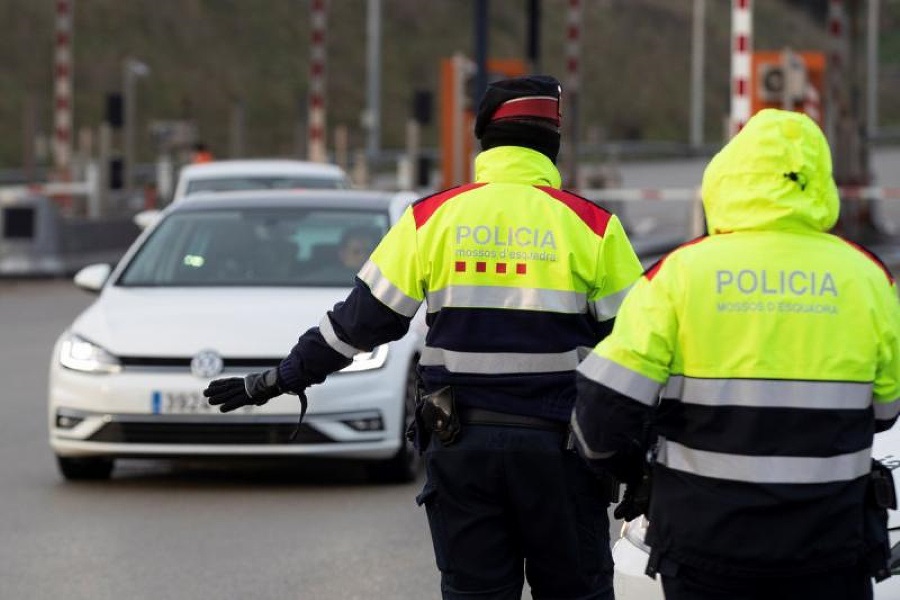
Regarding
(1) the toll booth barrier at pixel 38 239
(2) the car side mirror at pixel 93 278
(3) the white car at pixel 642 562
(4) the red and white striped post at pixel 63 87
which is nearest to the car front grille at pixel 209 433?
(2) the car side mirror at pixel 93 278

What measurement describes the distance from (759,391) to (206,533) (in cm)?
505

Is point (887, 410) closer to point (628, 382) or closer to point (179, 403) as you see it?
point (628, 382)

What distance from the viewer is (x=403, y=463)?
10.0 meters

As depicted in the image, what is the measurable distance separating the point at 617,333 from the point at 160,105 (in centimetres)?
6236

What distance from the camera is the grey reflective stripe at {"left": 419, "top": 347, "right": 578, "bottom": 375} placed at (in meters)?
5.04

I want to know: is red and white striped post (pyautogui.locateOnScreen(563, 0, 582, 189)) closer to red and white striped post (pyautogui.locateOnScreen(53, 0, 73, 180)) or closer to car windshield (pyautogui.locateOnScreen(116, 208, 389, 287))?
red and white striped post (pyautogui.locateOnScreen(53, 0, 73, 180))

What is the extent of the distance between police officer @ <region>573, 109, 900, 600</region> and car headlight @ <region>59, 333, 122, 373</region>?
592cm

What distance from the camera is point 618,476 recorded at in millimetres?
4289

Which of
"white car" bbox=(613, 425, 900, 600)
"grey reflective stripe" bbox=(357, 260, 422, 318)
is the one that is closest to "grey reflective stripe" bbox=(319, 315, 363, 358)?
"grey reflective stripe" bbox=(357, 260, 422, 318)

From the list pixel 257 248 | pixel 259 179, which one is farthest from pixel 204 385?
pixel 259 179

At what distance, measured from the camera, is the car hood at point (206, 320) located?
9719mm

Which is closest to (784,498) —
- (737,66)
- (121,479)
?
(121,479)

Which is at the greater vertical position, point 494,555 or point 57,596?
point 494,555

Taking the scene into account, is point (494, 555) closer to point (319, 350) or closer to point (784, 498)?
point (319, 350)
